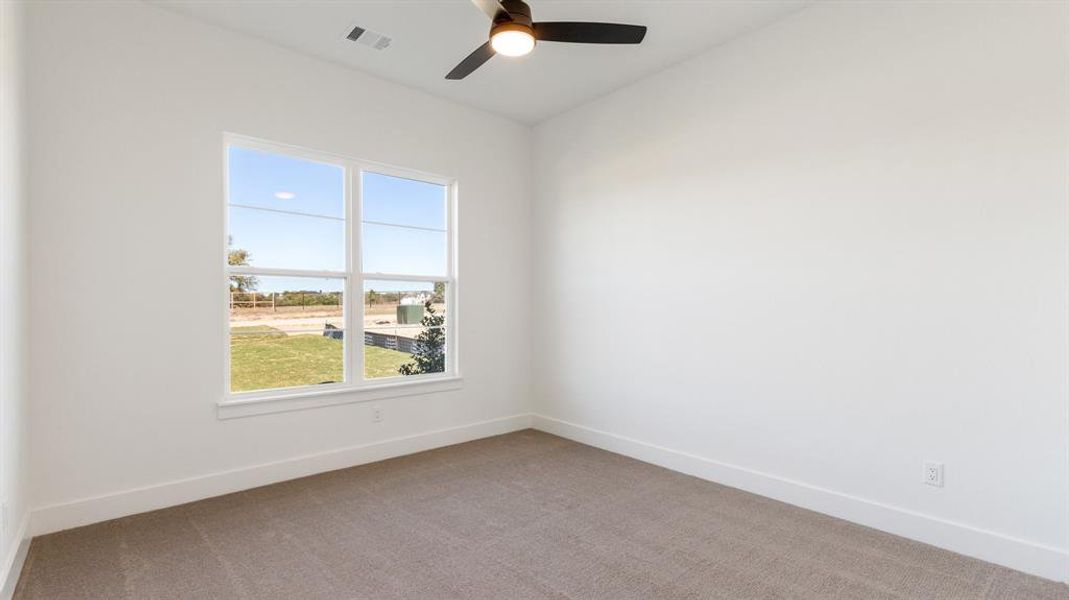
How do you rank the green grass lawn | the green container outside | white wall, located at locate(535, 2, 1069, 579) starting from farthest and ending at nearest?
the green container outside
the green grass lawn
white wall, located at locate(535, 2, 1069, 579)

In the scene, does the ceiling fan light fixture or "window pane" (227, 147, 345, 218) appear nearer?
the ceiling fan light fixture

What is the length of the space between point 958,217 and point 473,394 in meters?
3.59

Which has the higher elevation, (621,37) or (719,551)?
(621,37)

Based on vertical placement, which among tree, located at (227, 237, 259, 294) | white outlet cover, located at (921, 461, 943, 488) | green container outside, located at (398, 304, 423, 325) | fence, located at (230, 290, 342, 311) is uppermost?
tree, located at (227, 237, 259, 294)

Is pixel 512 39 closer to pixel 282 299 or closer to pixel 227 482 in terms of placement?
pixel 282 299

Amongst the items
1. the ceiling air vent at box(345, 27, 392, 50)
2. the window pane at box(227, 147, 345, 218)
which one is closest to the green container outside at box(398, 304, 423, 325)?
the window pane at box(227, 147, 345, 218)

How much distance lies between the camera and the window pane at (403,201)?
13.3 feet

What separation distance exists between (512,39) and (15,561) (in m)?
3.26

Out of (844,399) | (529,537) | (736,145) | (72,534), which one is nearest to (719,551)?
(529,537)

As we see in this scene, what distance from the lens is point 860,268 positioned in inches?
112

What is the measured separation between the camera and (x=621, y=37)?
7.88 ft

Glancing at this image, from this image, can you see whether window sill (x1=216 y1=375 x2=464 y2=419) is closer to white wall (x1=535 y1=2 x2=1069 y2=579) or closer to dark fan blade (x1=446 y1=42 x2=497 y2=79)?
white wall (x1=535 y1=2 x2=1069 y2=579)

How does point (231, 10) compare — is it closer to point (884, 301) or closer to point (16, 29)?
point (16, 29)

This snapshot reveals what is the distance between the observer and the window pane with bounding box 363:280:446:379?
→ 13.2 feet
